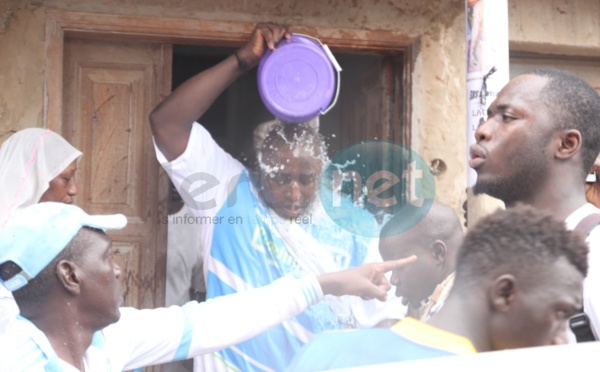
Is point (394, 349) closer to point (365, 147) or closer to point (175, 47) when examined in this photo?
point (365, 147)

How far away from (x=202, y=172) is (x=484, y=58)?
4.74ft

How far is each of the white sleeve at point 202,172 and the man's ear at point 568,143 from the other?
1.90m

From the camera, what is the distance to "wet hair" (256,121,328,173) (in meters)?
3.90

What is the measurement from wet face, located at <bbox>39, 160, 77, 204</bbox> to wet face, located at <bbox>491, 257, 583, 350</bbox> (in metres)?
2.41

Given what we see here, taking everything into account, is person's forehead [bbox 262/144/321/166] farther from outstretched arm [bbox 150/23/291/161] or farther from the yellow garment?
the yellow garment

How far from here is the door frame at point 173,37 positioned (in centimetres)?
405

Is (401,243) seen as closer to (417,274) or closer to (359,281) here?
(417,274)

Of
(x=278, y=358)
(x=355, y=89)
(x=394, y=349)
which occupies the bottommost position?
(x=278, y=358)

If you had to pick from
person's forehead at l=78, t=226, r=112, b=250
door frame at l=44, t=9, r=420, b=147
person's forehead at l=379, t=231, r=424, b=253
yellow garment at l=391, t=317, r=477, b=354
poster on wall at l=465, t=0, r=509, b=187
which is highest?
door frame at l=44, t=9, r=420, b=147

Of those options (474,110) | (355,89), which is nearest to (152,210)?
(355,89)

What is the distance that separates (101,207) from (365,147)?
1.47 meters

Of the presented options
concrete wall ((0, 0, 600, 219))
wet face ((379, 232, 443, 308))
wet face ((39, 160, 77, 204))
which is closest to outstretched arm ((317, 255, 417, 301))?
wet face ((379, 232, 443, 308))

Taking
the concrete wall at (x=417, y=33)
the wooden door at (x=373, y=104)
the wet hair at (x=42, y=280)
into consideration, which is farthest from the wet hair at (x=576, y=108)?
the wooden door at (x=373, y=104)

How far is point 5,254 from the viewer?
2205 millimetres
